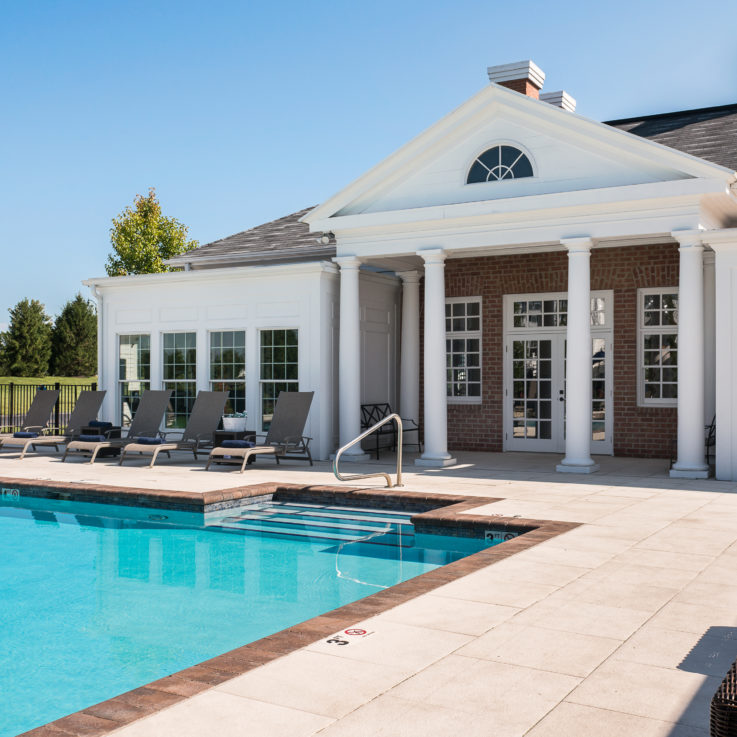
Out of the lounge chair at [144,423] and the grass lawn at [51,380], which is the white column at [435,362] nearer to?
the lounge chair at [144,423]

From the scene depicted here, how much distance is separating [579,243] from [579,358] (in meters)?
1.62

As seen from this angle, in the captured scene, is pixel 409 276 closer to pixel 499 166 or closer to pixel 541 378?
pixel 541 378

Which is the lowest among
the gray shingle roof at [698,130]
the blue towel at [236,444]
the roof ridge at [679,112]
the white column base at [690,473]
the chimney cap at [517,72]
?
the white column base at [690,473]

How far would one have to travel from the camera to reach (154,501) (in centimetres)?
1005

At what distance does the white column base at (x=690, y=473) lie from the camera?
38.4 ft

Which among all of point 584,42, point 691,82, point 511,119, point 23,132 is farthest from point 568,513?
point 23,132

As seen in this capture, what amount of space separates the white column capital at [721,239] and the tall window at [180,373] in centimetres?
888

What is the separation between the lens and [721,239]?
11367mm

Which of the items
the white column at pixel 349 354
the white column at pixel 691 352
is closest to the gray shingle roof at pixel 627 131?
the white column at pixel 349 354

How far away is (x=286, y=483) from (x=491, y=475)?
9.89 ft

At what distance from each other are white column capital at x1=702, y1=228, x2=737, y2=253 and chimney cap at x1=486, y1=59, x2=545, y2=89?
5.71 m

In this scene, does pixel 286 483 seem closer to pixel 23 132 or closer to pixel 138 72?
pixel 138 72

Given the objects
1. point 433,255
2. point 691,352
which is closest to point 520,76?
point 433,255

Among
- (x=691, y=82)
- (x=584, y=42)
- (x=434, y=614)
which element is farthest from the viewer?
(x=691, y=82)
